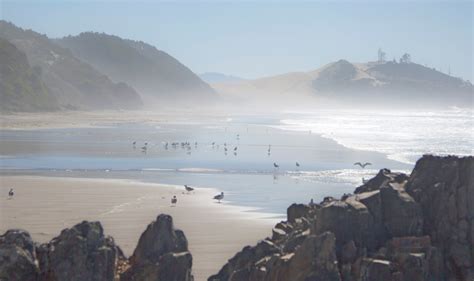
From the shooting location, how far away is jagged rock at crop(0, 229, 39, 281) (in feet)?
32.4

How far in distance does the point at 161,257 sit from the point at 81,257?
1.03m

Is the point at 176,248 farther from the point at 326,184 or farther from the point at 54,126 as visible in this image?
the point at 54,126

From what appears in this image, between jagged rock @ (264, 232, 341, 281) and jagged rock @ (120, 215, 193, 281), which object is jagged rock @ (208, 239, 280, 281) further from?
jagged rock @ (264, 232, 341, 281)

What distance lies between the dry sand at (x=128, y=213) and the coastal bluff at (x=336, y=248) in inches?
197

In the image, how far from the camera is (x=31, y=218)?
24.0 metres

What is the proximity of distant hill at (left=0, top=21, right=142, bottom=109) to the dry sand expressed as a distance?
112m

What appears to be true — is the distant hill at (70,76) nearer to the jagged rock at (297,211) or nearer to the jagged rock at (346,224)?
the jagged rock at (297,211)

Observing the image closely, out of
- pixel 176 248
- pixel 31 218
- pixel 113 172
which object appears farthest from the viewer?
pixel 113 172

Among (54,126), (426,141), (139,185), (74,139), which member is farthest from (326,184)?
(54,126)

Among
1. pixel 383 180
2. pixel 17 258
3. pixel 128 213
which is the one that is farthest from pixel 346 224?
pixel 128 213

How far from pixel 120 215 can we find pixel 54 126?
59.3 m

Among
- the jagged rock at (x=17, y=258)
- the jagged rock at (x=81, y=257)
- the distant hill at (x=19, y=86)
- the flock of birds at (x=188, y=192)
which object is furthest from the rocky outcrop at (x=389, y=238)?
the distant hill at (x=19, y=86)

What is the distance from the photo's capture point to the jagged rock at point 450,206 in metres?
10.2

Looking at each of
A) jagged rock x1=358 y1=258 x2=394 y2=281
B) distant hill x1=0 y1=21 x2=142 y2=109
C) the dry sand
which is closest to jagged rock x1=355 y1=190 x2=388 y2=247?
jagged rock x1=358 y1=258 x2=394 y2=281
